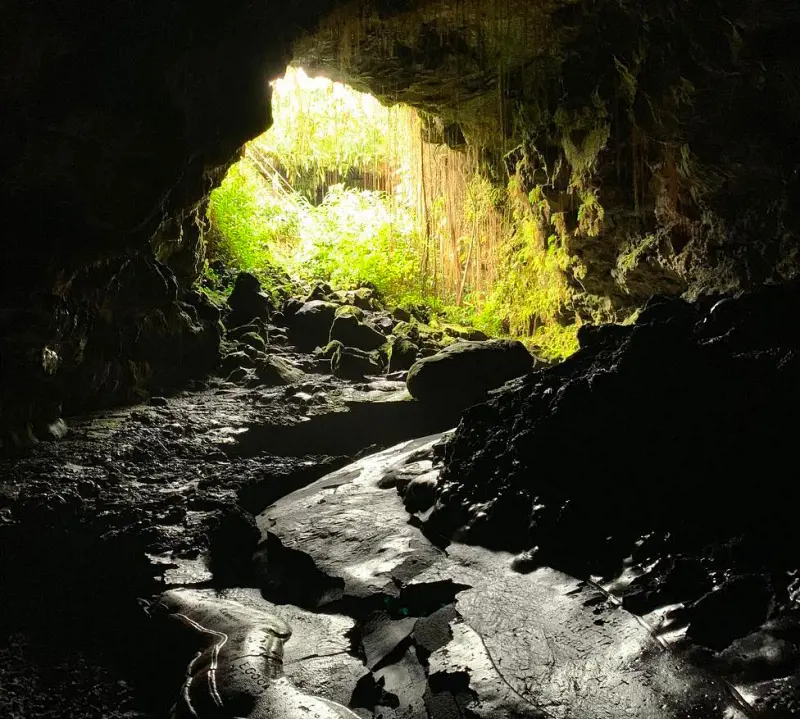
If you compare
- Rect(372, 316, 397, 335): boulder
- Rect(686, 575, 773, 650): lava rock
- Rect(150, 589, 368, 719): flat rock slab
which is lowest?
Rect(150, 589, 368, 719): flat rock slab

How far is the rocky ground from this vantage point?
9.92ft

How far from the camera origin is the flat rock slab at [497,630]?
278cm

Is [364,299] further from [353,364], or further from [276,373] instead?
[276,373]

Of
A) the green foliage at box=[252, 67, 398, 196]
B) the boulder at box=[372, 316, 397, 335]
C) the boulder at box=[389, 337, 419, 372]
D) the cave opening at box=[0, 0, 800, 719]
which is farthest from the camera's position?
the green foliage at box=[252, 67, 398, 196]

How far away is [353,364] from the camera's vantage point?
9477 millimetres

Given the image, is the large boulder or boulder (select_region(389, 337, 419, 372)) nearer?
the large boulder

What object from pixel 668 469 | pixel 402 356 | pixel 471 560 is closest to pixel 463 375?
pixel 402 356

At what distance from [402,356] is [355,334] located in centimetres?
99

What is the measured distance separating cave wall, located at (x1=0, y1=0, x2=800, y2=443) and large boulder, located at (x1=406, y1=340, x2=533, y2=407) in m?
1.83

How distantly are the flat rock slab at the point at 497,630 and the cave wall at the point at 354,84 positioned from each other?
3.16 meters

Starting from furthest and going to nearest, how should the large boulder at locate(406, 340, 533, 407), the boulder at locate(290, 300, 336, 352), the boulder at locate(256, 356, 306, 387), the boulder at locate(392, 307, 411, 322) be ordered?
1. the boulder at locate(392, 307, 411, 322)
2. the boulder at locate(290, 300, 336, 352)
3. the boulder at locate(256, 356, 306, 387)
4. the large boulder at locate(406, 340, 533, 407)

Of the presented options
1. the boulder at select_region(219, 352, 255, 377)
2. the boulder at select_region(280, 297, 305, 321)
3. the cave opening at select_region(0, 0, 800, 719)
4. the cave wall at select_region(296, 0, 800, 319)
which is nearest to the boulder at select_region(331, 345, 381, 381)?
the cave opening at select_region(0, 0, 800, 719)

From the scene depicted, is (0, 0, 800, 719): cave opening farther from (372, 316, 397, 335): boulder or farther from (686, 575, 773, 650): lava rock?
(372, 316, 397, 335): boulder

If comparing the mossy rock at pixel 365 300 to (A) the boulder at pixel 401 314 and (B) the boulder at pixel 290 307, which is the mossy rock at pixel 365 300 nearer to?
(A) the boulder at pixel 401 314
